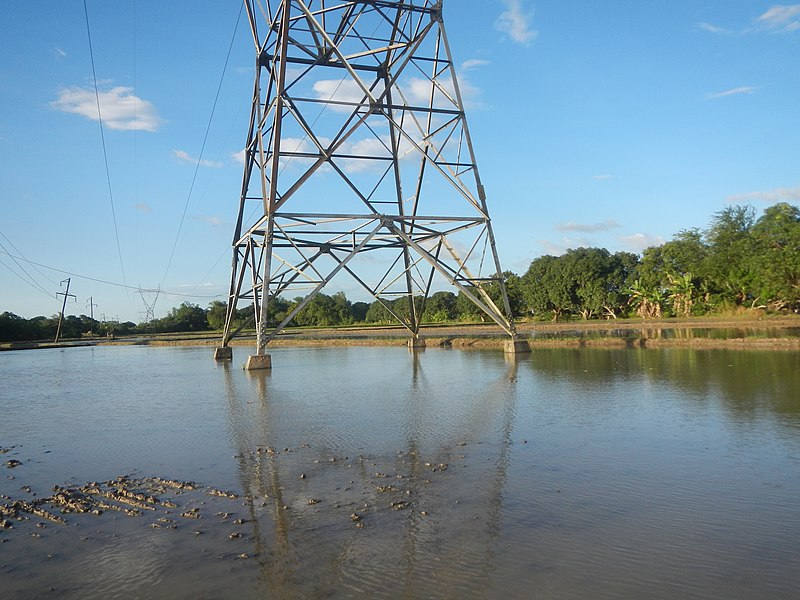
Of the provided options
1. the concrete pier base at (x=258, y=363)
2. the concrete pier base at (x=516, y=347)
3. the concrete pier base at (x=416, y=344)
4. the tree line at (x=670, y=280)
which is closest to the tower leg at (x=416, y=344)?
the concrete pier base at (x=416, y=344)

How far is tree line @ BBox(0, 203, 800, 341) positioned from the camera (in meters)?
45.3

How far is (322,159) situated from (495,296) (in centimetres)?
5479

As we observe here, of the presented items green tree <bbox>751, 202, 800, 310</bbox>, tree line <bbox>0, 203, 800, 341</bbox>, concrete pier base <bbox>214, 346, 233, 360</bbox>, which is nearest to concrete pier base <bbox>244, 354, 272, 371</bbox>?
concrete pier base <bbox>214, 346, 233, 360</bbox>

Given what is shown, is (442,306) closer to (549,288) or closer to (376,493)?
(549,288)

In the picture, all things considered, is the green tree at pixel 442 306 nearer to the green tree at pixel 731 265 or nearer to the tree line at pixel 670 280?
the tree line at pixel 670 280

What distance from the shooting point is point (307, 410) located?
12.6 m

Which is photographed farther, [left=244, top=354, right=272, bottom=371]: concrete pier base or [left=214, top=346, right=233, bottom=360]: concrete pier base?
[left=214, top=346, right=233, bottom=360]: concrete pier base

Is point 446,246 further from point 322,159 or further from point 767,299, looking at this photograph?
point 767,299

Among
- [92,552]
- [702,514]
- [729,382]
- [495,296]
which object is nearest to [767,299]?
[495,296]

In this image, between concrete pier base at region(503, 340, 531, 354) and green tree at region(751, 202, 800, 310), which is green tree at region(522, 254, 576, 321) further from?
concrete pier base at region(503, 340, 531, 354)

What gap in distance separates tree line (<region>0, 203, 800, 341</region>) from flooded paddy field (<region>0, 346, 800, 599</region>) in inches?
1249

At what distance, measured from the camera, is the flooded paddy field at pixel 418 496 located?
447 cm

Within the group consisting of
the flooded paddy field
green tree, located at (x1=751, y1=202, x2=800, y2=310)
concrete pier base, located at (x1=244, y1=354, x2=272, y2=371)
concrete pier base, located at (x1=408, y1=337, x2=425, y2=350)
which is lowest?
the flooded paddy field

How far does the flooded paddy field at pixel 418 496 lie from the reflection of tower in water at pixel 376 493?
29 millimetres
